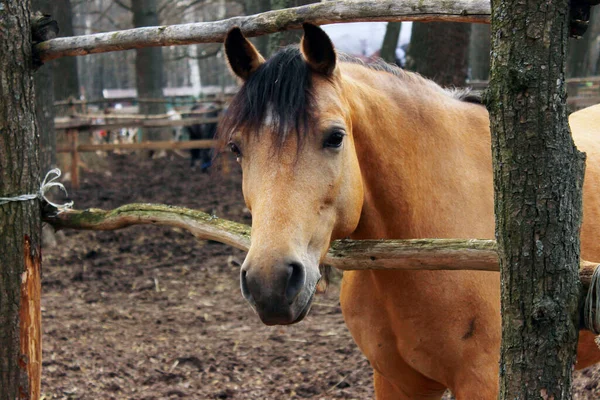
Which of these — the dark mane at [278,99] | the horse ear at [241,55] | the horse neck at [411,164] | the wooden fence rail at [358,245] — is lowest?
the wooden fence rail at [358,245]

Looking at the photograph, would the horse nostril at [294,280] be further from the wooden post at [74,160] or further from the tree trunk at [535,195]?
the wooden post at [74,160]

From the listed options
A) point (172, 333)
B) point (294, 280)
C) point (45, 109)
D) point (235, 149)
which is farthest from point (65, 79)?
point (294, 280)

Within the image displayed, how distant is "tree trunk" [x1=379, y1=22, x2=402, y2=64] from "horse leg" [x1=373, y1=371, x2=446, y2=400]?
1017 centimetres

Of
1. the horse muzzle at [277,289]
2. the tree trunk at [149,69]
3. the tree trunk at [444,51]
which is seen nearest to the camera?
the horse muzzle at [277,289]

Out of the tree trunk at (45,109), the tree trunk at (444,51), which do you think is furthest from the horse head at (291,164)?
the tree trunk at (45,109)

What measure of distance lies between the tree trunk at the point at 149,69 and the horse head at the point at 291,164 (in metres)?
16.1

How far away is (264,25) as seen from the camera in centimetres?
279

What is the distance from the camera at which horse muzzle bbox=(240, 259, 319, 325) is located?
199 cm

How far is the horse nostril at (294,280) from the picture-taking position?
6.62ft

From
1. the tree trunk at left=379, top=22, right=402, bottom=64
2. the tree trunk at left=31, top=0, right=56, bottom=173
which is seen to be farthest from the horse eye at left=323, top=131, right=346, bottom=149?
the tree trunk at left=379, top=22, right=402, bottom=64

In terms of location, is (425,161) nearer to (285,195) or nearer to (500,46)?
(285,195)

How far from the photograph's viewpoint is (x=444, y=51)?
24.4ft

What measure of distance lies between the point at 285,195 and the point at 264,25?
0.96 meters

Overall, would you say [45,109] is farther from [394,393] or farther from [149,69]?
[149,69]
